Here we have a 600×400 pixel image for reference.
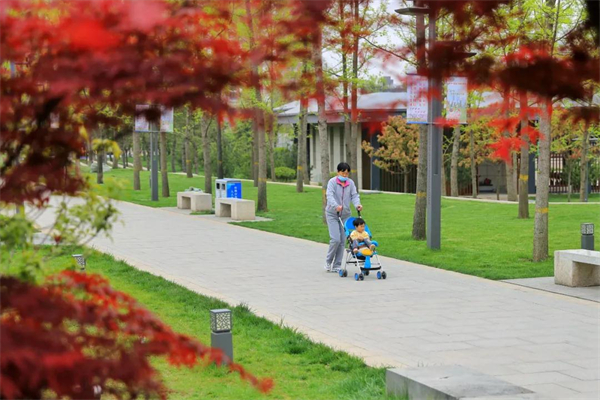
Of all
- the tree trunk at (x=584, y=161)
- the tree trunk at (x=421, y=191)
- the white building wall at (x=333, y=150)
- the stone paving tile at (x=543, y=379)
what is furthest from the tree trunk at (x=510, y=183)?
the stone paving tile at (x=543, y=379)

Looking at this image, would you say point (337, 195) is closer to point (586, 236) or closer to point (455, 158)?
point (586, 236)

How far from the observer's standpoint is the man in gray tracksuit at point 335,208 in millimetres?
14078

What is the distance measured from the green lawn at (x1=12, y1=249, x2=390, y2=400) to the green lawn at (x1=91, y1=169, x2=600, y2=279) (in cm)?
183

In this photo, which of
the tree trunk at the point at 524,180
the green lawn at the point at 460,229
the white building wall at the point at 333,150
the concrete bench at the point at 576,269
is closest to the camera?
the concrete bench at the point at 576,269

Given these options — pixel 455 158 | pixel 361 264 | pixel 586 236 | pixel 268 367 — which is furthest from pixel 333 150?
pixel 268 367

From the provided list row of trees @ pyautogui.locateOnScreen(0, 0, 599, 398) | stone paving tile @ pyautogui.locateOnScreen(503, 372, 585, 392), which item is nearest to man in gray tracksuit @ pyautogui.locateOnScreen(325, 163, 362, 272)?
stone paving tile @ pyautogui.locateOnScreen(503, 372, 585, 392)

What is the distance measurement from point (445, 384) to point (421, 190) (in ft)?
40.5

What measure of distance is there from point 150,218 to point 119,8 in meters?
22.4

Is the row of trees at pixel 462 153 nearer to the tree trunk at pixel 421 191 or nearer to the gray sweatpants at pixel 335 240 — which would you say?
the tree trunk at pixel 421 191

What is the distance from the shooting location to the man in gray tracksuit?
14078 mm

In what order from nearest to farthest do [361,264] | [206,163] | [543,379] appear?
[543,379] → [361,264] → [206,163]

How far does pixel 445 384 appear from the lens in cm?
615

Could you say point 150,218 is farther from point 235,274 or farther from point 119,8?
point 119,8

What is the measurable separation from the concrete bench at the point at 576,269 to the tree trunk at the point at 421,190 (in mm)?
5727
